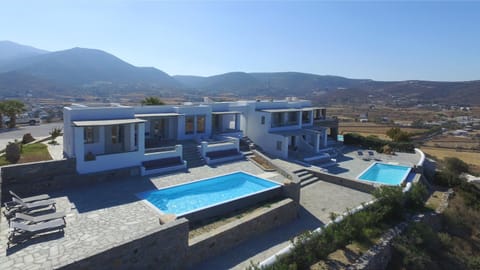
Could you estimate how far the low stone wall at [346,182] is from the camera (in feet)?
59.1

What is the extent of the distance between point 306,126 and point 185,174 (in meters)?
18.3

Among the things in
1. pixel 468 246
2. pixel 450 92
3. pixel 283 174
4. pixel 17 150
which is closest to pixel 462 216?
pixel 468 246

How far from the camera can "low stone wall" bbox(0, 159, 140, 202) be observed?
13.1m

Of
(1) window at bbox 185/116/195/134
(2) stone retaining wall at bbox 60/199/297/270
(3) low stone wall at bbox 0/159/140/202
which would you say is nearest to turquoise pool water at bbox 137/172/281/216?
(2) stone retaining wall at bbox 60/199/297/270

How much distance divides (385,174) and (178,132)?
17462mm

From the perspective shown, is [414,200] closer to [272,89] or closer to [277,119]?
[277,119]

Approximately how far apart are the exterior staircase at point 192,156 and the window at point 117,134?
14.8ft

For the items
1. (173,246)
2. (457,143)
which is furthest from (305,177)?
(457,143)

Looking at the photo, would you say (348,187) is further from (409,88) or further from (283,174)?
(409,88)

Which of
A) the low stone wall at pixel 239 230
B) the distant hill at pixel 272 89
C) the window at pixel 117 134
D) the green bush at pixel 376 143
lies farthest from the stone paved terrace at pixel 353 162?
the distant hill at pixel 272 89

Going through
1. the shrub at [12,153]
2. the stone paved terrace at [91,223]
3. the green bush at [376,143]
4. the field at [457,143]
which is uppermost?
the shrub at [12,153]

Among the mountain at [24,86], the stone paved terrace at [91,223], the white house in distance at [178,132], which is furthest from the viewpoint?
the mountain at [24,86]

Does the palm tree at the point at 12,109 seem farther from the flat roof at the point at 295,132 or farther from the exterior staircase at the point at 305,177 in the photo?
the exterior staircase at the point at 305,177

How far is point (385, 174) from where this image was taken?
77.2ft
